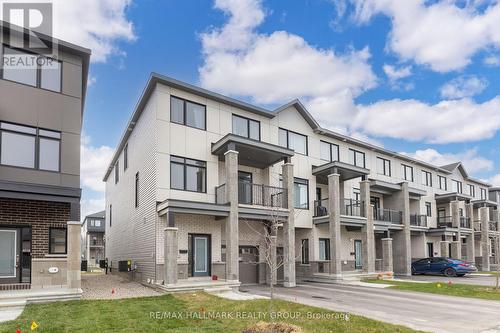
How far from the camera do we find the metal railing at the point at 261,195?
790 inches

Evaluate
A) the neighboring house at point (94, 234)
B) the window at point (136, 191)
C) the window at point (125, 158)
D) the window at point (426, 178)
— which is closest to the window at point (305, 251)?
the window at point (136, 191)

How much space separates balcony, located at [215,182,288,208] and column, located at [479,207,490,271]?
80.9ft

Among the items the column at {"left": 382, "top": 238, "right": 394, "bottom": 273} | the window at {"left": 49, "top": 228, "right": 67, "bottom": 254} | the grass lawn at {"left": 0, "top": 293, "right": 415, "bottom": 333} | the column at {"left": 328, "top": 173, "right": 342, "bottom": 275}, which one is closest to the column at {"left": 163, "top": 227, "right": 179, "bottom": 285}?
the grass lawn at {"left": 0, "top": 293, "right": 415, "bottom": 333}

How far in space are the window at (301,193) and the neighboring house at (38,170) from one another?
1255cm

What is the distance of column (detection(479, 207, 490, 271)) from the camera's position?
118ft

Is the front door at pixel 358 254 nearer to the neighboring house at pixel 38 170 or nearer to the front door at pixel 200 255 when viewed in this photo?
the front door at pixel 200 255

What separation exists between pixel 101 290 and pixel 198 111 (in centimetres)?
907

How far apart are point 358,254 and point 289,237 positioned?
9265 millimetres

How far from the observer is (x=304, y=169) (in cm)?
2448

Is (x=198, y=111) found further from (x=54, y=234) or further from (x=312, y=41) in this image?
(x=54, y=234)

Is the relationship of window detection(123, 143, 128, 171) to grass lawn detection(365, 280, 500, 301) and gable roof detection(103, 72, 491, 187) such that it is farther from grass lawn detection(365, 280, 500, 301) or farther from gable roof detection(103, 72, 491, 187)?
grass lawn detection(365, 280, 500, 301)

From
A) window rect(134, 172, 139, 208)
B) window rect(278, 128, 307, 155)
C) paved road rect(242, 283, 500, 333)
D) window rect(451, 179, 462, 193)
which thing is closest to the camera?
paved road rect(242, 283, 500, 333)

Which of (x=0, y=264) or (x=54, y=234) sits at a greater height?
(x=54, y=234)

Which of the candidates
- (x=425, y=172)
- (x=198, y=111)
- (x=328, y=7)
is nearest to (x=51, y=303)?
(x=198, y=111)
